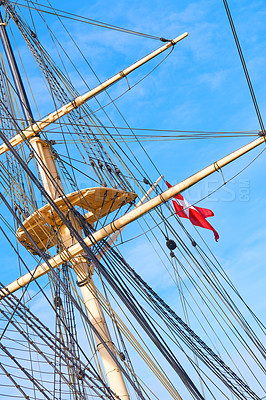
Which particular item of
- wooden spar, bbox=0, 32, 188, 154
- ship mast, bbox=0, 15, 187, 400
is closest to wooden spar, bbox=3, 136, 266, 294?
ship mast, bbox=0, 15, 187, 400

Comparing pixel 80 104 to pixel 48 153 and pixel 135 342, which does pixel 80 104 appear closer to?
pixel 48 153

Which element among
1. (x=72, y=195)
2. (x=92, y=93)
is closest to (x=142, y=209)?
(x=72, y=195)

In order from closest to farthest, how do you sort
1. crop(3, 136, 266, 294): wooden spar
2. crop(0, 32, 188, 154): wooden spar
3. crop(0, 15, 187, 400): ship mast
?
crop(0, 15, 187, 400): ship mast, crop(3, 136, 266, 294): wooden spar, crop(0, 32, 188, 154): wooden spar

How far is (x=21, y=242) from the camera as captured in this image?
18.9m

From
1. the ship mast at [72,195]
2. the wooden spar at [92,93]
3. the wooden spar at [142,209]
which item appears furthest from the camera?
the wooden spar at [92,93]

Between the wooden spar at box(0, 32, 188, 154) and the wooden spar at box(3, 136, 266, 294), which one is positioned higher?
the wooden spar at box(0, 32, 188, 154)

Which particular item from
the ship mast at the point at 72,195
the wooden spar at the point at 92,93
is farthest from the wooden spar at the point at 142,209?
the wooden spar at the point at 92,93

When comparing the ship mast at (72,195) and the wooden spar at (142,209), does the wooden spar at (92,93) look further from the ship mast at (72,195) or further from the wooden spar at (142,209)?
the wooden spar at (142,209)

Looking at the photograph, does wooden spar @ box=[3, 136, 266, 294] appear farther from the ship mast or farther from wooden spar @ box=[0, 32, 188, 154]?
wooden spar @ box=[0, 32, 188, 154]

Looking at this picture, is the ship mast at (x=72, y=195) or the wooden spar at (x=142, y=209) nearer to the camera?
the ship mast at (x=72, y=195)

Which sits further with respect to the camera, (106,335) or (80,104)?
(80,104)

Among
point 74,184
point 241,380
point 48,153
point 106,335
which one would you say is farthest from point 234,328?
point 48,153

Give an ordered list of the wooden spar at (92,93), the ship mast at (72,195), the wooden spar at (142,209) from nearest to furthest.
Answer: the ship mast at (72,195), the wooden spar at (142,209), the wooden spar at (92,93)

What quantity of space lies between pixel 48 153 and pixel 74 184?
163cm
